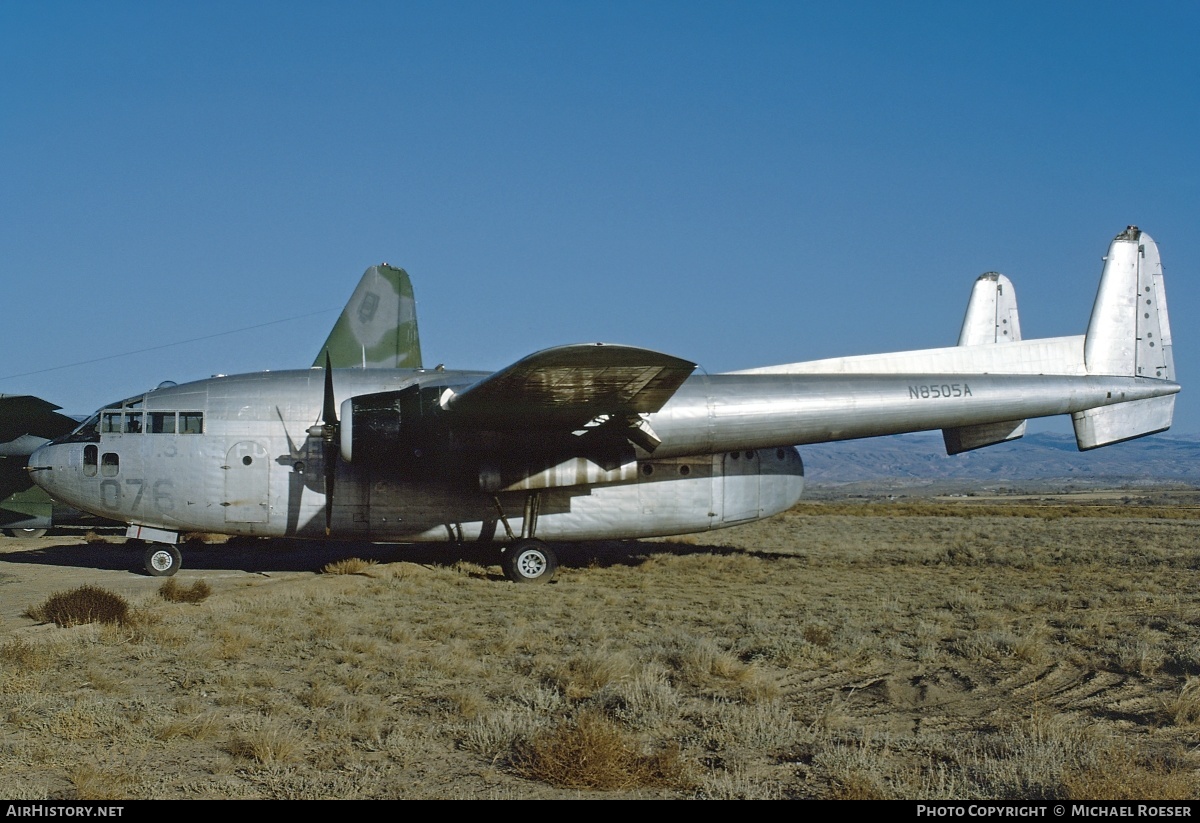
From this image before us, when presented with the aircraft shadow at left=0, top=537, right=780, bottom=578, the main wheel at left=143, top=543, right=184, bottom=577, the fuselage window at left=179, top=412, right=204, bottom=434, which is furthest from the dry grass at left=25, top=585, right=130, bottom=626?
the aircraft shadow at left=0, top=537, right=780, bottom=578

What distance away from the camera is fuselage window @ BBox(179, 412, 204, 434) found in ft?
58.5

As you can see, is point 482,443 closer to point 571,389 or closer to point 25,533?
point 571,389

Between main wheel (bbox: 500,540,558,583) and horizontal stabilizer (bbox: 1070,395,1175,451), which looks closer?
main wheel (bbox: 500,540,558,583)

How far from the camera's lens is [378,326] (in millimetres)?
23922

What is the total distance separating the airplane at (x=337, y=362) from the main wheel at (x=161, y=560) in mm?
5950

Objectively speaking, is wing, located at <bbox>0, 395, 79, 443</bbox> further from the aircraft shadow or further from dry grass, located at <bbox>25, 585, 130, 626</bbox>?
dry grass, located at <bbox>25, 585, 130, 626</bbox>

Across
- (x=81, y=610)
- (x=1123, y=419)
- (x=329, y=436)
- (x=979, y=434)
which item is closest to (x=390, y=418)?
(x=329, y=436)

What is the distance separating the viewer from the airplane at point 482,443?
56.9ft

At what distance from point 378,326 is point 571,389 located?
10.3m

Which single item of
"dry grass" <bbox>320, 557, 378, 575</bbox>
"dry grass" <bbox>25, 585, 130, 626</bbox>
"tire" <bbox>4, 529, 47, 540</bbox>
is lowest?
"dry grass" <bbox>320, 557, 378, 575</bbox>

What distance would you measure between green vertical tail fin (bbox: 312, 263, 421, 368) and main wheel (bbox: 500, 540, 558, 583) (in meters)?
Result: 7.83

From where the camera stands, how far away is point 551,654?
35.6ft
